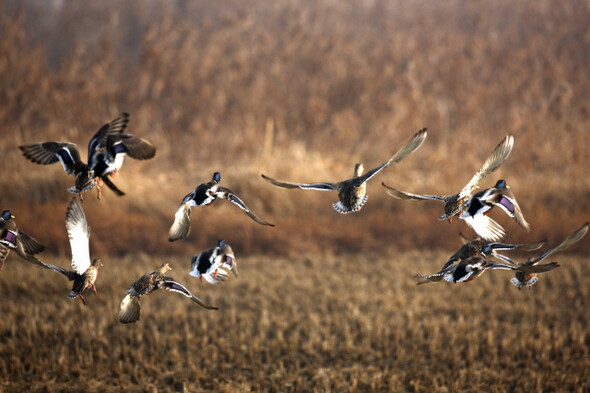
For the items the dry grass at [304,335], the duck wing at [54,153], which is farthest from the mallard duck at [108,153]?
the dry grass at [304,335]

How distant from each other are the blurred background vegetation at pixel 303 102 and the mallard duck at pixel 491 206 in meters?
15.1

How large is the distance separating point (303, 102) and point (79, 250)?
30251mm

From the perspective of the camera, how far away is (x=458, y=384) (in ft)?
27.7

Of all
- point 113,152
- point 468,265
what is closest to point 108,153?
point 113,152

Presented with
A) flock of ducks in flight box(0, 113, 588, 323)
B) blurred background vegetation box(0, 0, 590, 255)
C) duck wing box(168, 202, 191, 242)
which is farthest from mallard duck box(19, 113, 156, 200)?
blurred background vegetation box(0, 0, 590, 255)

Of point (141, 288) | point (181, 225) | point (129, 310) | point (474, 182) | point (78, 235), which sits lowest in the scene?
point (129, 310)

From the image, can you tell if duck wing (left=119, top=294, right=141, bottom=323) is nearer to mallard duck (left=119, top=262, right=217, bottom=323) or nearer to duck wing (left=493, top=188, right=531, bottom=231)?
mallard duck (left=119, top=262, right=217, bottom=323)

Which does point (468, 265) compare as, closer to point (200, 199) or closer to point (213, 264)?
point (213, 264)

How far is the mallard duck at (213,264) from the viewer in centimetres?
288

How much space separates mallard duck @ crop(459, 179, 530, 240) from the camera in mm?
2646

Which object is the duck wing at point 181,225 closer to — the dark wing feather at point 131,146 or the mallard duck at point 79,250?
the dark wing feather at point 131,146

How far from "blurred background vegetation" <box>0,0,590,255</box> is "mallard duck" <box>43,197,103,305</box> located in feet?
47.8

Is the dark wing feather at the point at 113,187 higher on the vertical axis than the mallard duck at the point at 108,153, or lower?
lower

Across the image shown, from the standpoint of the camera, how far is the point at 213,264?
9.53 ft
